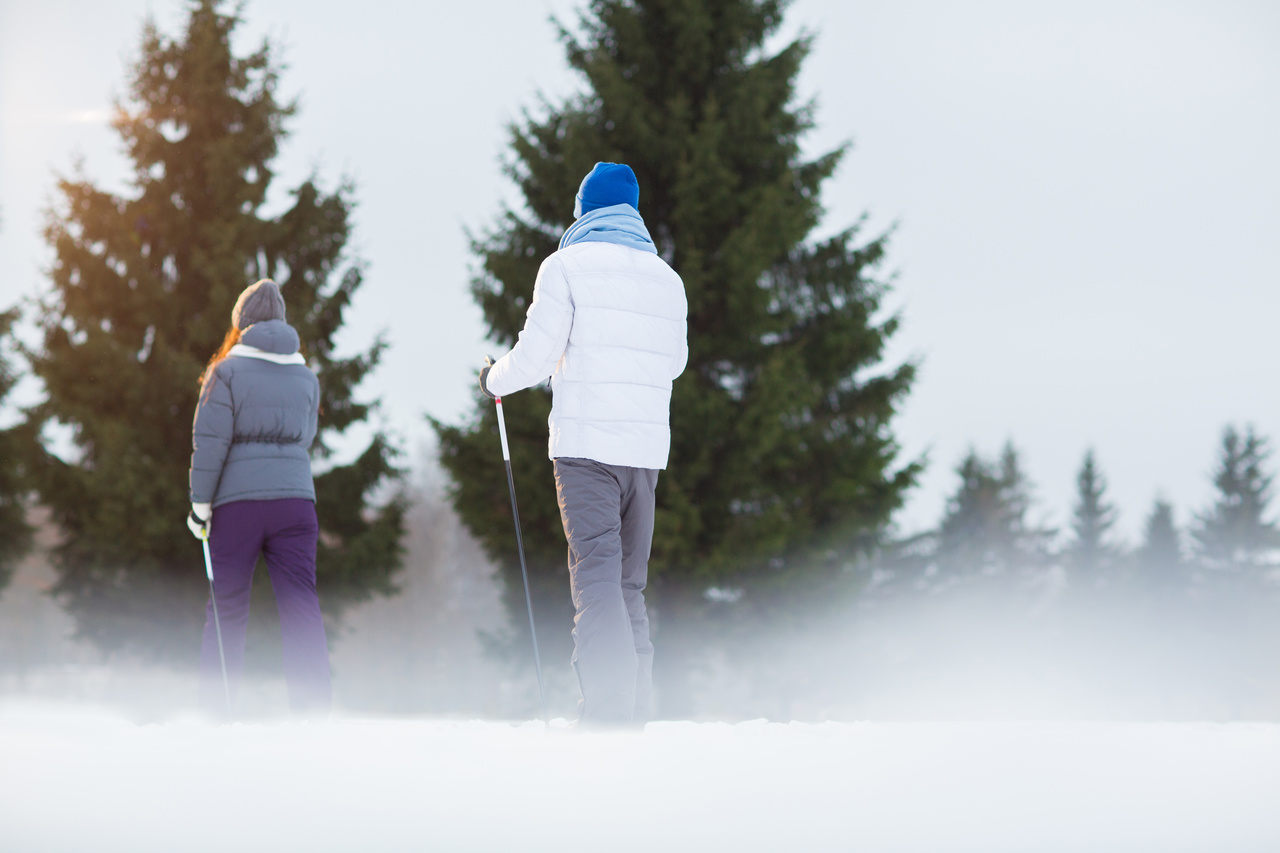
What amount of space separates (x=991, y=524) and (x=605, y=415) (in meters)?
37.2

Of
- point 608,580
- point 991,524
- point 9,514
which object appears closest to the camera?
point 608,580

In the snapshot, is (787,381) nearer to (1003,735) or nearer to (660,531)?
(660,531)

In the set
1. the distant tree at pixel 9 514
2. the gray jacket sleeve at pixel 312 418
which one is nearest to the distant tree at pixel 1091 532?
the distant tree at pixel 9 514

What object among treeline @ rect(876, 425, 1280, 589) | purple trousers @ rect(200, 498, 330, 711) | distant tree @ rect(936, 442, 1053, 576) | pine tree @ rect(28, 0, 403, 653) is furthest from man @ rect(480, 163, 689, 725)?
Answer: treeline @ rect(876, 425, 1280, 589)

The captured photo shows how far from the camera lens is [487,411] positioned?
11758mm

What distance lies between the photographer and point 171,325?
1296 centimetres

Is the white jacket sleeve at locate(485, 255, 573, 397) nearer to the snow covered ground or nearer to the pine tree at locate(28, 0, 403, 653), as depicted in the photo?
the snow covered ground

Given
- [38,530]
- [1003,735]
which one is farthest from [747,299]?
[38,530]

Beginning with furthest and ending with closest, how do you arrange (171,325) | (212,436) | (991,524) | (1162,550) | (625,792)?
(1162,550), (991,524), (171,325), (212,436), (625,792)

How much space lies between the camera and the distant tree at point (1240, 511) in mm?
40500

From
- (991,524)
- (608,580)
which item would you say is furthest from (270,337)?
(991,524)

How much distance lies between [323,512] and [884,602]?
325 inches

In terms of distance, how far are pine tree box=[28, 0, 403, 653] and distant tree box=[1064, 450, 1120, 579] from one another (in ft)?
114

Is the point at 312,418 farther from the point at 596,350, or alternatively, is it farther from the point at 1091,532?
the point at 1091,532
